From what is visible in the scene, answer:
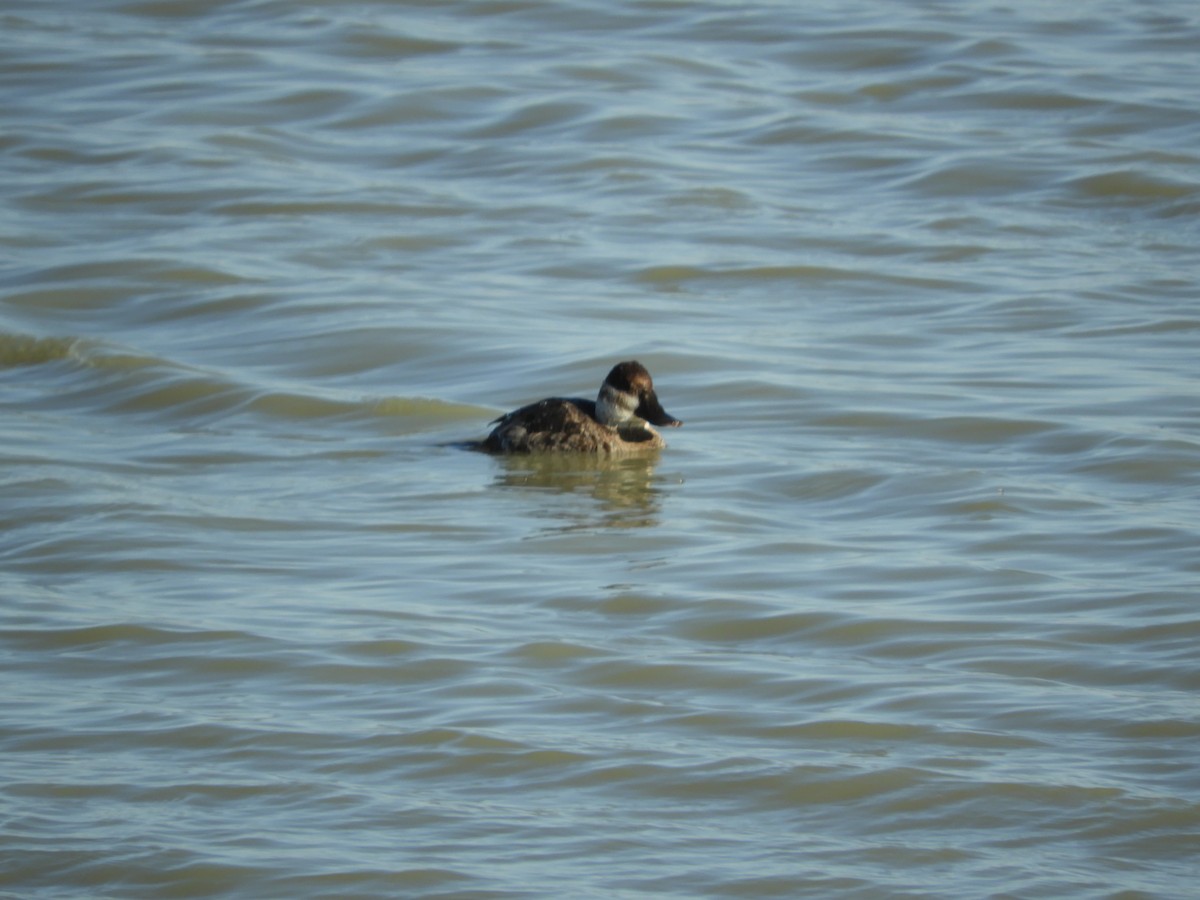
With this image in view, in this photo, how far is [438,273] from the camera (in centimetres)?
1316

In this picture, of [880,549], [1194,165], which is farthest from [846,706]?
[1194,165]

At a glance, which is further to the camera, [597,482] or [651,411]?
[651,411]

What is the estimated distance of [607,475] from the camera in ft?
31.5

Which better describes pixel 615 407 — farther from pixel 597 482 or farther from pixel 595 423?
pixel 597 482

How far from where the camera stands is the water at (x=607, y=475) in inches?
210

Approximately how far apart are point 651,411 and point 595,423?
0.27m

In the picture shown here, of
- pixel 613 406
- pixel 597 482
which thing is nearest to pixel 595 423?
pixel 613 406

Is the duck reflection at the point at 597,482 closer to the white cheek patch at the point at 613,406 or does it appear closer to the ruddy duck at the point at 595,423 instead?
the ruddy duck at the point at 595,423

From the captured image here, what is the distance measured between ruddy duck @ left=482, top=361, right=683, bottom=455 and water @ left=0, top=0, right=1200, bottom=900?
16 cm

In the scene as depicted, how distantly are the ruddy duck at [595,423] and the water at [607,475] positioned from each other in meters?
0.16

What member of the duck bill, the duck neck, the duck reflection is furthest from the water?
the duck neck

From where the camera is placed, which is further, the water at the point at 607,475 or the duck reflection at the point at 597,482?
the duck reflection at the point at 597,482

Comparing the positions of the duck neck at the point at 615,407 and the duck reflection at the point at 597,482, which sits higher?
the duck neck at the point at 615,407

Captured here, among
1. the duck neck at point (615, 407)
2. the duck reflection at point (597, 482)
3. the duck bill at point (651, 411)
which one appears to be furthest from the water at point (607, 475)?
the duck neck at point (615, 407)
